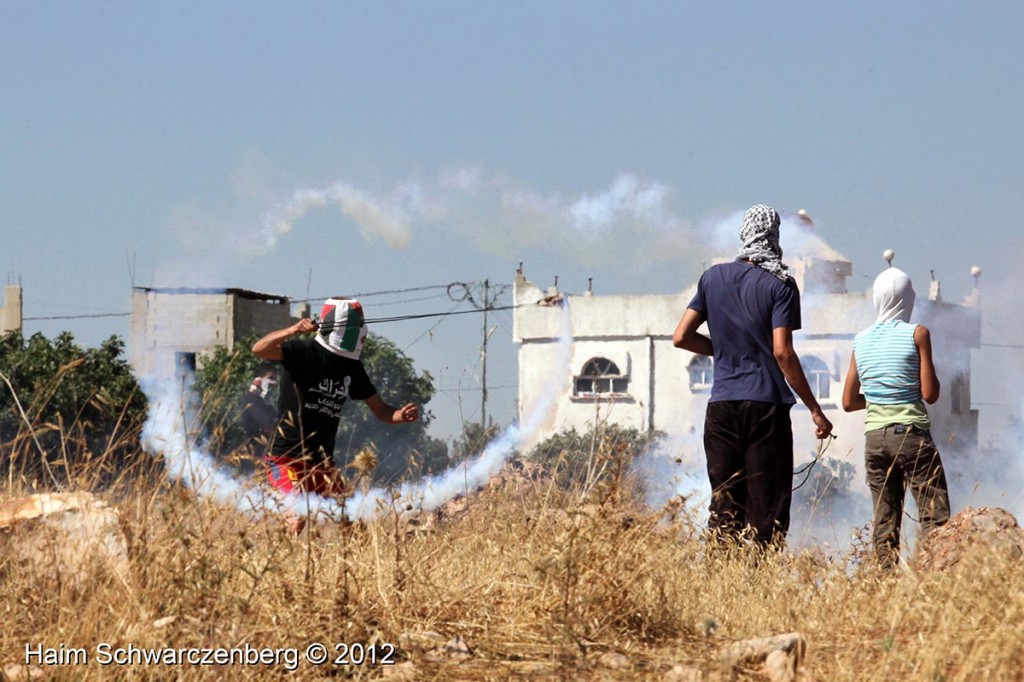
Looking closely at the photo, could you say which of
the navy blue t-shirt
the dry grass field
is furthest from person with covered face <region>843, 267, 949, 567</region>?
the dry grass field

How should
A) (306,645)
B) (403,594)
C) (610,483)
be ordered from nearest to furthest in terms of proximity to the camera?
(306,645) < (403,594) < (610,483)

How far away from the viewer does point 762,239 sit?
6.78 m

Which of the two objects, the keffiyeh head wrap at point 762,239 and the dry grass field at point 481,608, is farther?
the keffiyeh head wrap at point 762,239

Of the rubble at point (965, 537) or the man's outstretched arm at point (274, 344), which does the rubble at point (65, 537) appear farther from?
the rubble at point (965, 537)

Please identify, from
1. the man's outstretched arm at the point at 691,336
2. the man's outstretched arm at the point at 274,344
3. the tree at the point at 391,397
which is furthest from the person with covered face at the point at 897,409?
the tree at the point at 391,397

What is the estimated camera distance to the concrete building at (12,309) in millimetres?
61781

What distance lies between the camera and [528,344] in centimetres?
6850

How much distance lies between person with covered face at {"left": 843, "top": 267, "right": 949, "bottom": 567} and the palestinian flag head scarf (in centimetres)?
275

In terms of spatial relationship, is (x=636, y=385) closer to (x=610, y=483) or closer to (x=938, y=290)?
(x=938, y=290)

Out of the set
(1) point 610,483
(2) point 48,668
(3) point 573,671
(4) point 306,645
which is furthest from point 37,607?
(1) point 610,483

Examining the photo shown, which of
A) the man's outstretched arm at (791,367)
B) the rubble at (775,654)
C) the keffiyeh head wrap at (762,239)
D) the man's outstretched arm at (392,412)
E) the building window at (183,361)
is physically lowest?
the rubble at (775,654)

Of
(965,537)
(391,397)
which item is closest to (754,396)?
(965,537)

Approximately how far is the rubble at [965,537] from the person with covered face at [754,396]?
658 millimetres

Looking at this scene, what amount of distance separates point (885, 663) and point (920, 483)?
3.12 metres
